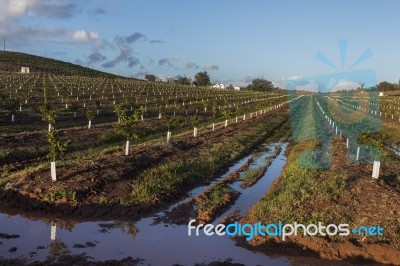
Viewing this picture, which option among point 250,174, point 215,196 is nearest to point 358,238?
point 215,196

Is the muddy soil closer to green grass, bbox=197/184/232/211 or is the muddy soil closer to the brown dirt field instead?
green grass, bbox=197/184/232/211

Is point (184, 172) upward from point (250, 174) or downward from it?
upward

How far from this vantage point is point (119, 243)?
43.0ft

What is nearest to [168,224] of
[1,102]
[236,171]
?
[236,171]

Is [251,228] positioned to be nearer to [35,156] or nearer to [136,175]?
[136,175]

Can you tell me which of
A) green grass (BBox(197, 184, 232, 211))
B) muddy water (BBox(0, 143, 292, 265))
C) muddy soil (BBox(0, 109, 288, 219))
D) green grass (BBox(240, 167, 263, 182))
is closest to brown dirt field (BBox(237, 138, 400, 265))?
muddy water (BBox(0, 143, 292, 265))

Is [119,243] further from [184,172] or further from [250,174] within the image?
[250,174]

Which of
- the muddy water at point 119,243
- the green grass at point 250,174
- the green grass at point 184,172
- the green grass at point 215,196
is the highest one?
the green grass at point 184,172

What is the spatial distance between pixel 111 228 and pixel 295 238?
6.08 metres

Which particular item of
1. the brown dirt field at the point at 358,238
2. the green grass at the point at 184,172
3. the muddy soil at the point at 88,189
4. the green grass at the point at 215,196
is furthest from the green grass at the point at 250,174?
the brown dirt field at the point at 358,238

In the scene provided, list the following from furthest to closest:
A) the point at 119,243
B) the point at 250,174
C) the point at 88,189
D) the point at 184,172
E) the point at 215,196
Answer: the point at 250,174
the point at 184,172
the point at 215,196
the point at 88,189
the point at 119,243

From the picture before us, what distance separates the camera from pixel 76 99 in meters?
67.2

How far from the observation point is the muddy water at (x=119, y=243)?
39.8 feet

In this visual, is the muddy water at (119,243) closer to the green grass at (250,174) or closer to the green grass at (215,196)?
the green grass at (215,196)
